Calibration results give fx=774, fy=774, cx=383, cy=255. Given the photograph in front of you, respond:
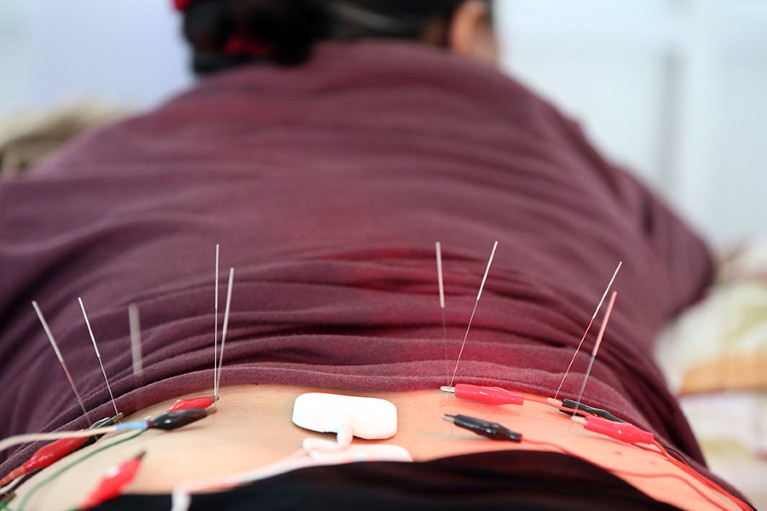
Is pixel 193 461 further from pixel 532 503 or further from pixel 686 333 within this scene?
pixel 686 333

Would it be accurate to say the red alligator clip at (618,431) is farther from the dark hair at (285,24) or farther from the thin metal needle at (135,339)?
the dark hair at (285,24)

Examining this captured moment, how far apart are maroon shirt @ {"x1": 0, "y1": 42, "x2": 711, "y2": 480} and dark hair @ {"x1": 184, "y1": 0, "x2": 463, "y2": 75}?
0.17ft

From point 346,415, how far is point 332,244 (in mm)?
284

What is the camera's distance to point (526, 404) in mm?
612

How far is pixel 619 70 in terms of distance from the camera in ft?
7.06

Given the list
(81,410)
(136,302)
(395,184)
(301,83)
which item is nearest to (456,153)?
(395,184)

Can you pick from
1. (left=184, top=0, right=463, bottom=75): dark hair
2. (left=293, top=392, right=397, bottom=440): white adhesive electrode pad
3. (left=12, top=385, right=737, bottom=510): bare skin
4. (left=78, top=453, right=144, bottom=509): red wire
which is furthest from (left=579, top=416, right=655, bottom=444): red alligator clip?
(left=184, top=0, right=463, bottom=75): dark hair

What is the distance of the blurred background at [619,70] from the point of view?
206cm

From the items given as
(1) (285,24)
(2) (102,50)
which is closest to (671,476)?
(1) (285,24)

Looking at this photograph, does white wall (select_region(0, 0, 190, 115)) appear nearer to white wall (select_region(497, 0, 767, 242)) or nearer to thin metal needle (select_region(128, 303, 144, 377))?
white wall (select_region(497, 0, 767, 242))

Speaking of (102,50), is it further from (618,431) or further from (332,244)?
(618,431)

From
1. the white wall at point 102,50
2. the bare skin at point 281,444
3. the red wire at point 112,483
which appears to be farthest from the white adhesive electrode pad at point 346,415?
the white wall at point 102,50

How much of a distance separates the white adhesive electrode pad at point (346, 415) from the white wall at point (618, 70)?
162 cm

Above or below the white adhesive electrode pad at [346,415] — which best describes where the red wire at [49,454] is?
below
